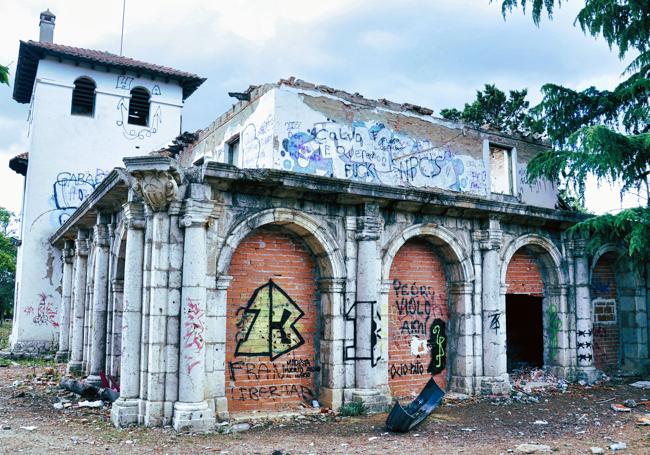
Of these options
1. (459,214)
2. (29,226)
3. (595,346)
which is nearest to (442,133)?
(459,214)

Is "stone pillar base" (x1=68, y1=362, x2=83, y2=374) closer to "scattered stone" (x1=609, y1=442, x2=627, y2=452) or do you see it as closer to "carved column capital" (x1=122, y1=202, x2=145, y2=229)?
"carved column capital" (x1=122, y1=202, x2=145, y2=229)

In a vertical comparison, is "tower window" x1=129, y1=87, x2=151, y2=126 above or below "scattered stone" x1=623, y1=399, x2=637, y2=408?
above

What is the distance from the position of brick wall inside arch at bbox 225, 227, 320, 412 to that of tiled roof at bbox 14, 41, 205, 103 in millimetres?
12197

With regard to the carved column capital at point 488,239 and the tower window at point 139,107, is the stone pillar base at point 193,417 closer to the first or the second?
the carved column capital at point 488,239

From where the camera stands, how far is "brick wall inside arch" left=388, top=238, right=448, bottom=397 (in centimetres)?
1069

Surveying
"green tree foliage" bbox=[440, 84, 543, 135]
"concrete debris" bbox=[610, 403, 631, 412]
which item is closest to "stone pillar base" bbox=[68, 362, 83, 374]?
"concrete debris" bbox=[610, 403, 631, 412]

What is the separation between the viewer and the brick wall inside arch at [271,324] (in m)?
9.10

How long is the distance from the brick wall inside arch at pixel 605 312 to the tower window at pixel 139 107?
15.0 meters

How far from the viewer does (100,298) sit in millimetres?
11711

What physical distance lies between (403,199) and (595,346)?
7.11 metres

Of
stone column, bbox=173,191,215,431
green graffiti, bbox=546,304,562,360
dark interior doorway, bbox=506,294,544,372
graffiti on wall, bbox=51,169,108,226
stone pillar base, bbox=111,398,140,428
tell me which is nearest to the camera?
stone column, bbox=173,191,215,431

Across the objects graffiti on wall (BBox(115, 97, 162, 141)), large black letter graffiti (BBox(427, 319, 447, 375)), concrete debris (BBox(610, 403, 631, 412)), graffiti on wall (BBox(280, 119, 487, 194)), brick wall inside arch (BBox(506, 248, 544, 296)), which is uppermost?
graffiti on wall (BBox(115, 97, 162, 141))

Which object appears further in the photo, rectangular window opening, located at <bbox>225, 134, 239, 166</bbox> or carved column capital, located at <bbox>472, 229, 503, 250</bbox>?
rectangular window opening, located at <bbox>225, 134, 239, 166</bbox>

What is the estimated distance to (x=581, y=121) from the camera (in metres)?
13.2
